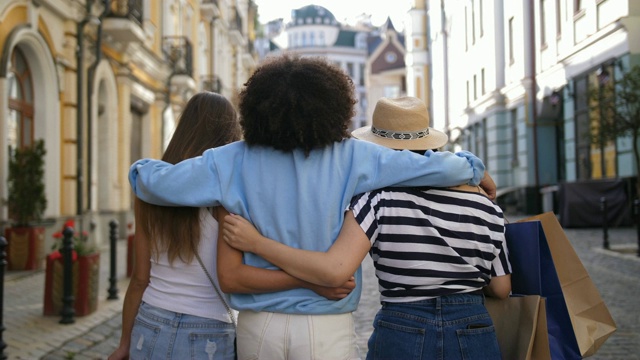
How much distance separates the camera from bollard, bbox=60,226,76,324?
285 inches

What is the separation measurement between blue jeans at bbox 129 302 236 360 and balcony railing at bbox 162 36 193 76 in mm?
21691

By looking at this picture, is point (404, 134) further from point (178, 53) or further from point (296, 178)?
point (178, 53)

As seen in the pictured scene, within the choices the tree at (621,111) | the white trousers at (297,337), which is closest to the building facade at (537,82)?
the tree at (621,111)

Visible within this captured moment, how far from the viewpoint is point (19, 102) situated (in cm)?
1316

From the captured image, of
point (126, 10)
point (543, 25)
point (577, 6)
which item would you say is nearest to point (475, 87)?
point (543, 25)

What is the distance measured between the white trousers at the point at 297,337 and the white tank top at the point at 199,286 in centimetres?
28

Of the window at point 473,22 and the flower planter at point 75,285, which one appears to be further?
the window at point 473,22

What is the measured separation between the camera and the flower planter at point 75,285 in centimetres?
764

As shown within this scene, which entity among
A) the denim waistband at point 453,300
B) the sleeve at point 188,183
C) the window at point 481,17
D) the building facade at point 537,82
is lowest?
the denim waistband at point 453,300

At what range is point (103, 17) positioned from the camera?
54.0ft

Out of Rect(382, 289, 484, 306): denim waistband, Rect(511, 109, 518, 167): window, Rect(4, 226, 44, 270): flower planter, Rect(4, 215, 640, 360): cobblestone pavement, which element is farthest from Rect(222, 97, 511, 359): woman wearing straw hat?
Rect(511, 109, 518, 167): window

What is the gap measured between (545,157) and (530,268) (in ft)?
80.7

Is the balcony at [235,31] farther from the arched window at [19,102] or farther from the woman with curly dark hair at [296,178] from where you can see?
the woman with curly dark hair at [296,178]

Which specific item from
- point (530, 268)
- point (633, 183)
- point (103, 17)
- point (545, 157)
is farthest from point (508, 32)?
point (530, 268)
